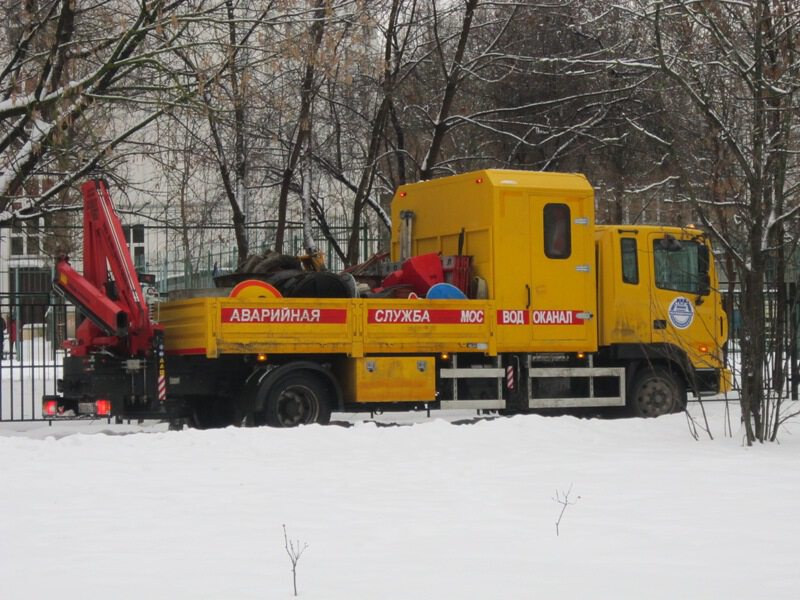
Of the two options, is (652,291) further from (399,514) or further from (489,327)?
(399,514)

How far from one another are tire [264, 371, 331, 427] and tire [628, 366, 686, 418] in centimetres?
445

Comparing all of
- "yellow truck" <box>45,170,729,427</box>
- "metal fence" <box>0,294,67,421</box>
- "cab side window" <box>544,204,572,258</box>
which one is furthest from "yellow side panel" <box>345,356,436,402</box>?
"metal fence" <box>0,294,67,421</box>

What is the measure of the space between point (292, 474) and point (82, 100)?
5.39m

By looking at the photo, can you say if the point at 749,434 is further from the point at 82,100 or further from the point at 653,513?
the point at 82,100

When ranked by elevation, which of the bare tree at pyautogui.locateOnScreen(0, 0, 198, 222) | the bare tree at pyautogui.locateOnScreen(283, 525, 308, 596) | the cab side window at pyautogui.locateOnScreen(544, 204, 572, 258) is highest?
the bare tree at pyautogui.locateOnScreen(0, 0, 198, 222)

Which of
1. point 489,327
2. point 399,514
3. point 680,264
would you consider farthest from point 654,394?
point 399,514

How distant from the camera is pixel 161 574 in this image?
267 inches

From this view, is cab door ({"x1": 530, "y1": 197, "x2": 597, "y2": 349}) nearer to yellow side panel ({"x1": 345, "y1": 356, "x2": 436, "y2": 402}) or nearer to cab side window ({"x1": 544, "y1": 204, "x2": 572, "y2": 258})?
cab side window ({"x1": 544, "y1": 204, "x2": 572, "y2": 258})

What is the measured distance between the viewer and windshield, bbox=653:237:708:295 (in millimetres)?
17125

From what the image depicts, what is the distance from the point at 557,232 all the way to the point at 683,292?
2106mm

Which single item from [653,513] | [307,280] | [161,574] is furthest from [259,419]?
[161,574]

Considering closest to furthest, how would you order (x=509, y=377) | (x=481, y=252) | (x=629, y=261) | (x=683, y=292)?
(x=481, y=252)
(x=509, y=377)
(x=629, y=261)
(x=683, y=292)

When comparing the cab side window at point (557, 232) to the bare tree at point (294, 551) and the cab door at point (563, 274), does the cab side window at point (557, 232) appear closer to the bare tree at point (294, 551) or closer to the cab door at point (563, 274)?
the cab door at point (563, 274)

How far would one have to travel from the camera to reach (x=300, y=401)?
1510 cm
